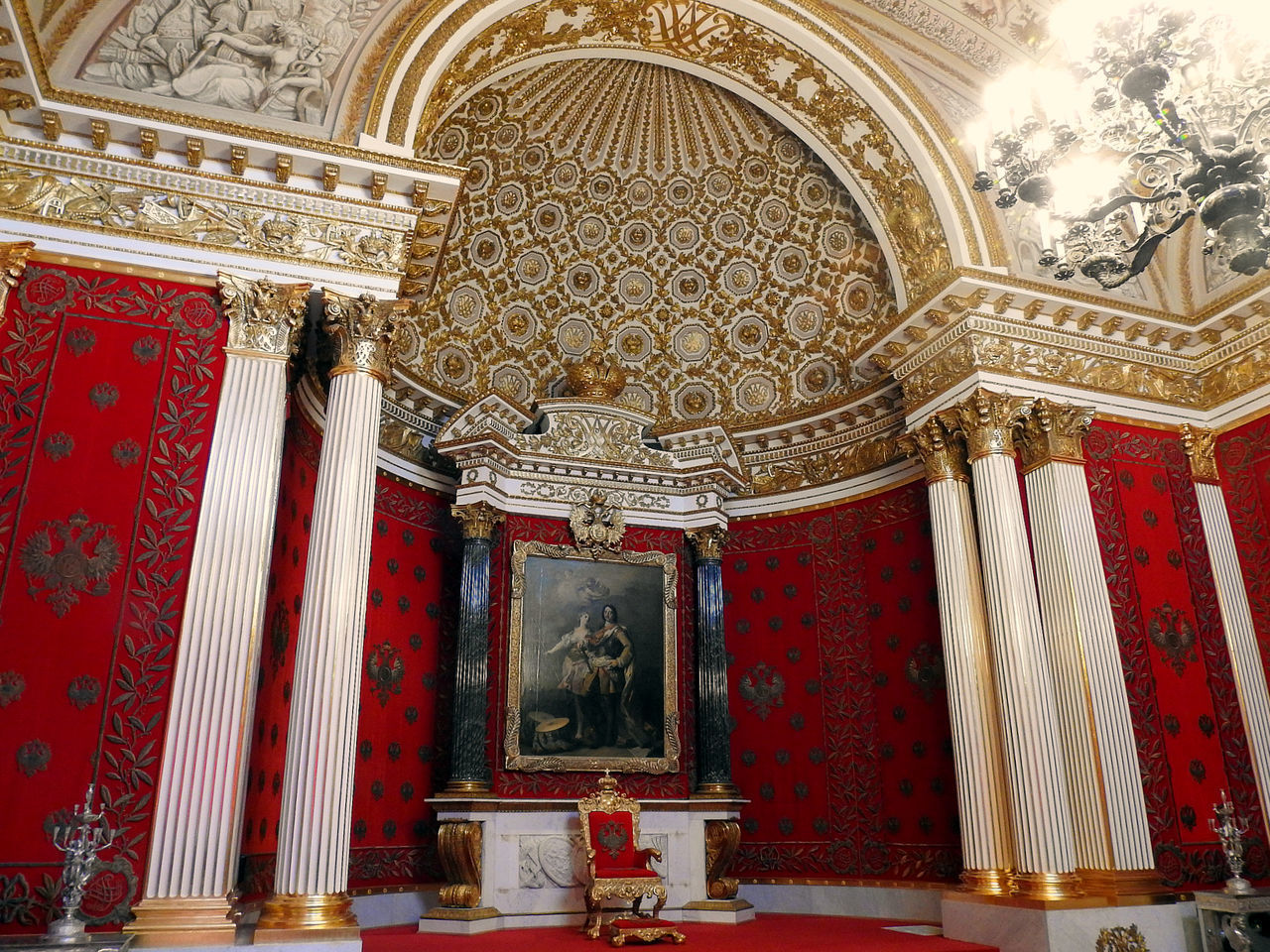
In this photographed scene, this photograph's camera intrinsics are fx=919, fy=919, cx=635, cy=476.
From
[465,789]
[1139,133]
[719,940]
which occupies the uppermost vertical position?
[1139,133]

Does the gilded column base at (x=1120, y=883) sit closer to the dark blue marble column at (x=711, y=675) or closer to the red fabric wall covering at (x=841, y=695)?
the red fabric wall covering at (x=841, y=695)

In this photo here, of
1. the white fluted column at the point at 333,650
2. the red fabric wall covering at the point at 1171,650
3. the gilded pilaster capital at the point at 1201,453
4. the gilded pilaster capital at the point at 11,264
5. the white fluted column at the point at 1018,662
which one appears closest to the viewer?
the white fluted column at the point at 333,650

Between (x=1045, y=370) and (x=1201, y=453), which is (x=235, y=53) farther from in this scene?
(x=1201, y=453)

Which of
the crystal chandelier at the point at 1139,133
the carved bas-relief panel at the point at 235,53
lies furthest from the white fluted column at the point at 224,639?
the crystal chandelier at the point at 1139,133

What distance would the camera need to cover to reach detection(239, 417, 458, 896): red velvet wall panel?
832 cm

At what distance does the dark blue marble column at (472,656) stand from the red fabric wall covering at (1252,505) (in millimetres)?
8730

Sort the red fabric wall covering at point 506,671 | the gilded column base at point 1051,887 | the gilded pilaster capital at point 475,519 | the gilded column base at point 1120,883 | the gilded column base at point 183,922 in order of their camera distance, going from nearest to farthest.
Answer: the gilded column base at point 183,922 → the gilded column base at point 1051,887 → the gilded column base at point 1120,883 → the red fabric wall covering at point 506,671 → the gilded pilaster capital at point 475,519

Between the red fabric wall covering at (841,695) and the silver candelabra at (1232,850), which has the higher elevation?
the red fabric wall covering at (841,695)

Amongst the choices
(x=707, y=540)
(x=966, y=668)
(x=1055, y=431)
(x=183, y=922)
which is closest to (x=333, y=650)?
(x=183, y=922)

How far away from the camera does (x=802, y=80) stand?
37.9 feet

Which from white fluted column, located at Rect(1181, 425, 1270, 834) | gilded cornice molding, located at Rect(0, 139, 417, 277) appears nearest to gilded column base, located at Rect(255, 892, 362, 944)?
gilded cornice molding, located at Rect(0, 139, 417, 277)

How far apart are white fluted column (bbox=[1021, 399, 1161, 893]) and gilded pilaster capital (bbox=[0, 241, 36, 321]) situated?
9741mm

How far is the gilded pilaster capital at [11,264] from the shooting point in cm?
717

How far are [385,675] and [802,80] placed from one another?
29.2 ft
